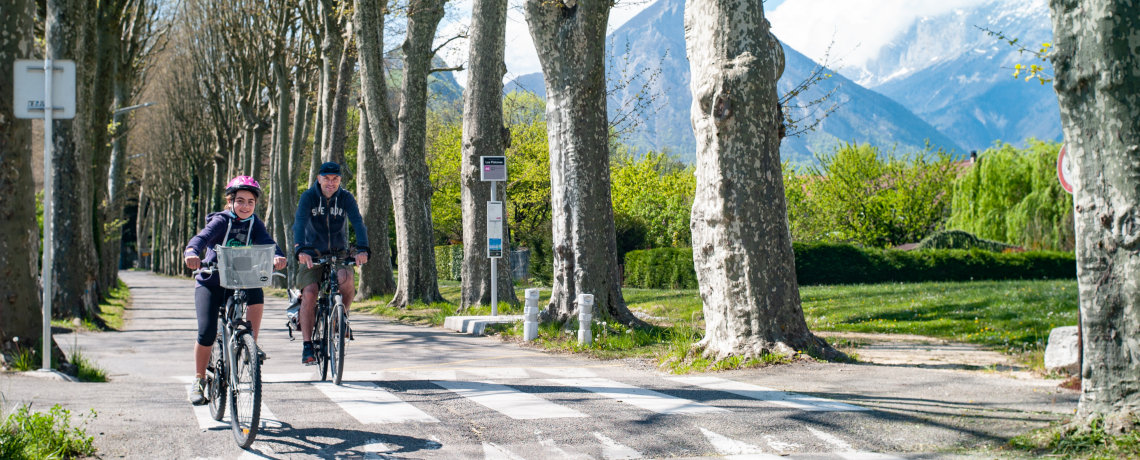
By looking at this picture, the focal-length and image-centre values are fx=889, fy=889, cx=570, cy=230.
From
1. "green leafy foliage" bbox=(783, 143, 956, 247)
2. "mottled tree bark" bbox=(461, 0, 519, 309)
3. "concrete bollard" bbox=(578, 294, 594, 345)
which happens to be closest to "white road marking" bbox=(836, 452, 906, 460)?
"concrete bollard" bbox=(578, 294, 594, 345)

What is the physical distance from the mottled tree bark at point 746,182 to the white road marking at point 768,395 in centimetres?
79

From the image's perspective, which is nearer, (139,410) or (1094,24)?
(1094,24)

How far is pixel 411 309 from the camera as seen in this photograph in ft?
60.2

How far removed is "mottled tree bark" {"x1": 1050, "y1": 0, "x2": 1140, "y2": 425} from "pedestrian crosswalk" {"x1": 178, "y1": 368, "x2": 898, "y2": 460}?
4.17 ft

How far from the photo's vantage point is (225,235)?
20.2 ft

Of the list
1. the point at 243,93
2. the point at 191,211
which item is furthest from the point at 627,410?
the point at 191,211

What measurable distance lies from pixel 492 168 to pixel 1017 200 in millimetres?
32074

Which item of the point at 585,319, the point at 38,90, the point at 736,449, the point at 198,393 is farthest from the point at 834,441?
the point at 38,90

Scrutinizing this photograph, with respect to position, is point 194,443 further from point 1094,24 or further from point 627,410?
point 1094,24

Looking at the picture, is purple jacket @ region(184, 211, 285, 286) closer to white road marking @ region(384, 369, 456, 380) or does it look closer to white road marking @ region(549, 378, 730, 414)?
white road marking @ region(384, 369, 456, 380)

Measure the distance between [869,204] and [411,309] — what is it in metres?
23.7

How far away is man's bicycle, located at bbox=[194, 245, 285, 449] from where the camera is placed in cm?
520

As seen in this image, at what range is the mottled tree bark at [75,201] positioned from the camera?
13914 millimetres

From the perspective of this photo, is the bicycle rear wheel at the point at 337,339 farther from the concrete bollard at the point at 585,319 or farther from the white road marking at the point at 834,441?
the white road marking at the point at 834,441
